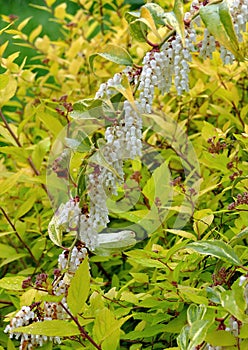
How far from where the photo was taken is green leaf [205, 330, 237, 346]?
0.81m

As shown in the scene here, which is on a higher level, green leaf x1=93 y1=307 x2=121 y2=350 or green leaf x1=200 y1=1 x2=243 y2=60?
green leaf x1=200 y1=1 x2=243 y2=60

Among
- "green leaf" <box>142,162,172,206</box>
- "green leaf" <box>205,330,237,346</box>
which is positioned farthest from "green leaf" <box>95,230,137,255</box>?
"green leaf" <box>205,330,237,346</box>

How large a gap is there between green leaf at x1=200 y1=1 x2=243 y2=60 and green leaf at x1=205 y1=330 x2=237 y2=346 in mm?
365

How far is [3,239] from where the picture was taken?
169 cm

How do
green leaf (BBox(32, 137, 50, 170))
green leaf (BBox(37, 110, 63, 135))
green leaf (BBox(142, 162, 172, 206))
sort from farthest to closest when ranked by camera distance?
green leaf (BBox(32, 137, 50, 170))
green leaf (BBox(37, 110, 63, 135))
green leaf (BBox(142, 162, 172, 206))

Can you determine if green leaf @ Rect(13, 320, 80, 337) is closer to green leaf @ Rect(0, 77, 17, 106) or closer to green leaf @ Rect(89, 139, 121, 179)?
green leaf @ Rect(89, 139, 121, 179)

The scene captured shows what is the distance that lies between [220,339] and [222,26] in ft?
1.33

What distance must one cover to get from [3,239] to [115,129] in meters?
0.83

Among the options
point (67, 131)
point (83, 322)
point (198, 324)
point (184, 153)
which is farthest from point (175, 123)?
point (198, 324)

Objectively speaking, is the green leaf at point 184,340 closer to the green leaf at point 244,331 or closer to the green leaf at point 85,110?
the green leaf at point 244,331

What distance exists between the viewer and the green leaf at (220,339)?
0.81 m

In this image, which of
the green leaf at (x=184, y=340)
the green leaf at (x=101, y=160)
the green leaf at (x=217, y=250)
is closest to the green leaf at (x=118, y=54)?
the green leaf at (x=101, y=160)

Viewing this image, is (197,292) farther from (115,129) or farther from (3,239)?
(3,239)

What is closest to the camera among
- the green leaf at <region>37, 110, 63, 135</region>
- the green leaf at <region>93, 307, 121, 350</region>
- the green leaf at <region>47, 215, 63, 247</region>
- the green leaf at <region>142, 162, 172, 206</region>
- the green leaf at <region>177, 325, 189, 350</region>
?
the green leaf at <region>177, 325, 189, 350</region>
